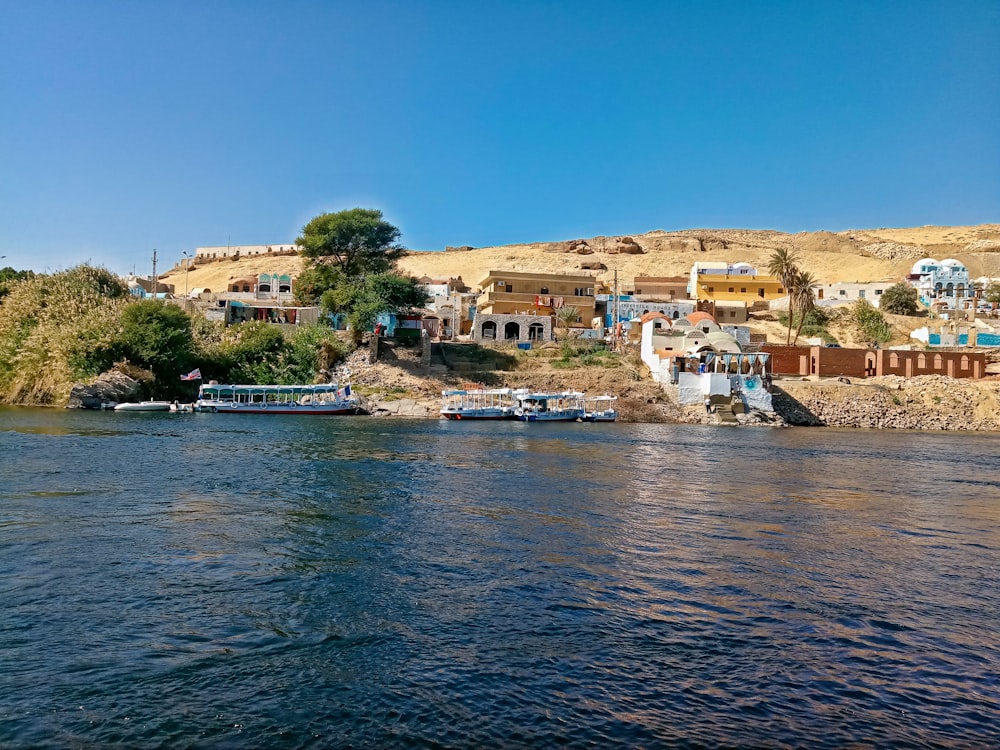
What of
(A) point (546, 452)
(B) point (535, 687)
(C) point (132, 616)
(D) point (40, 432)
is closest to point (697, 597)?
(B) point (535, 687)

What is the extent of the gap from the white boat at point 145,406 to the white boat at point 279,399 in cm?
197

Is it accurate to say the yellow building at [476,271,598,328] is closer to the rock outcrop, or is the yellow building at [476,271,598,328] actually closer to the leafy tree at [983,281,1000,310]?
the rock outcrop

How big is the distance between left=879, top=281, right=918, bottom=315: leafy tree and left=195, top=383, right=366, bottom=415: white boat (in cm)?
5383

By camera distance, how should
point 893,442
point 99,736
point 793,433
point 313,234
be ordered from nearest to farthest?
point 99,736 → point 893,442 → point 793,433 → point 313,234

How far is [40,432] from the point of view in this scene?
33.2m

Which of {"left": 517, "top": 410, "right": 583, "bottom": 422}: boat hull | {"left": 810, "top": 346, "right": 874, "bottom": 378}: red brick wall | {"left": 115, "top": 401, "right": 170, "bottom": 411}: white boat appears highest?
{"left": 810, "top": 346, "right": 874, "bottom": 378}: red brick wall

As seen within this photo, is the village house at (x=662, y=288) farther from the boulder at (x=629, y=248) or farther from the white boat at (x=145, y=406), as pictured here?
the white boat at (x=145, y=406)

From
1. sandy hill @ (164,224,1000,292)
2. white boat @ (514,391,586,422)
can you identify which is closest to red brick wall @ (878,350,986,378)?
white boat @ (514,391,586,422)

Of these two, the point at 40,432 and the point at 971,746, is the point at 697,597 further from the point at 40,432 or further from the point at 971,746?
the point at 40,432

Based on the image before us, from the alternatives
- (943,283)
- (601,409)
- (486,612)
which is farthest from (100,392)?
(943,283)

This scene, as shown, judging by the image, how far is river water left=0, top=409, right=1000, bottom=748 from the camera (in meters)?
7.81

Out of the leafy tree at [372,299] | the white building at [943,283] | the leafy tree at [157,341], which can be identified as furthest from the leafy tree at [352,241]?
the white building at [943,283]

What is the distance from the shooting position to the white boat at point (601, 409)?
167ft

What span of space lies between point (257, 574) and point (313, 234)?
198 feet
